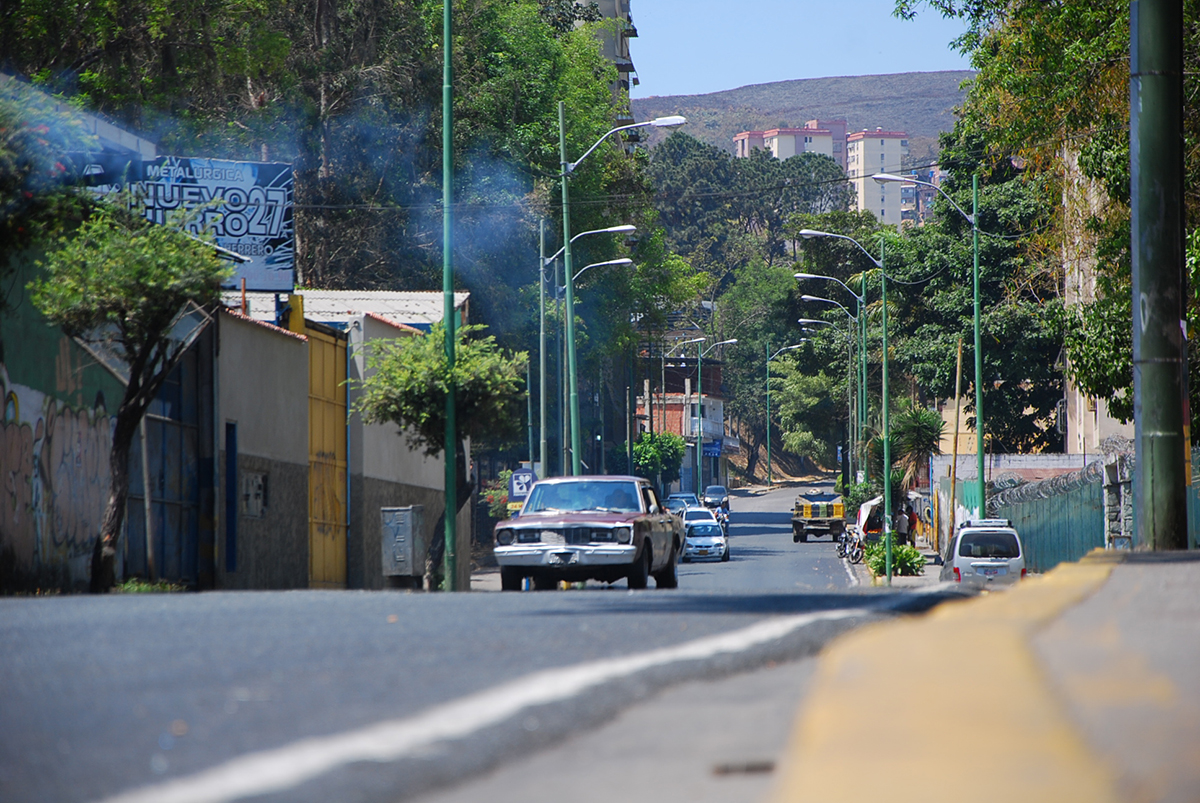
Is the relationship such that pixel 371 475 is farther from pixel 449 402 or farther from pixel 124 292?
pixel 124 292

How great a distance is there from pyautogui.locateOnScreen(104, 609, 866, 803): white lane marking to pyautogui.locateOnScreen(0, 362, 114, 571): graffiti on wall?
13.2 m

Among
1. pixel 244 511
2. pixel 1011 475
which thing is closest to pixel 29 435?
pixel 244 511

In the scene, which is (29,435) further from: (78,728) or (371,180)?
(371,180)

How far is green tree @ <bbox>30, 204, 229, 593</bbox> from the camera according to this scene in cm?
1644

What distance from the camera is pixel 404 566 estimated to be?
2319 centimetres

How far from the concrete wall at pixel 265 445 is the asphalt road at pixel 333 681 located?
1358 centimetres

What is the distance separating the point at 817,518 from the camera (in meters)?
Answer: 64.2

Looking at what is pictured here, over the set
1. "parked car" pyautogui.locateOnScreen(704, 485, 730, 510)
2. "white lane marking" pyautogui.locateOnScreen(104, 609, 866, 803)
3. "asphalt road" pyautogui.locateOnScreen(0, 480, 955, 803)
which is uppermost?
"white lane marking" pyautogui.locateOnScreen(104, 609, 866, 803)

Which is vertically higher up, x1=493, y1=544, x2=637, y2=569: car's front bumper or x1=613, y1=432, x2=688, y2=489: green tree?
x1=613, y1=432, x2=688, y2=489: green tree

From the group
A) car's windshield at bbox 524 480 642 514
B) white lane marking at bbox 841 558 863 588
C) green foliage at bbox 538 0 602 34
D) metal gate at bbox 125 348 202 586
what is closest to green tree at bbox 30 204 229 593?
metal gate at bbox 125 348 202 586

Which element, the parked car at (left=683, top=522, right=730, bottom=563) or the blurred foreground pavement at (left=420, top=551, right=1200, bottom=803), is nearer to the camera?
the blurred foreground pavement at (left=420, top=551, right=1200, bottom=803)

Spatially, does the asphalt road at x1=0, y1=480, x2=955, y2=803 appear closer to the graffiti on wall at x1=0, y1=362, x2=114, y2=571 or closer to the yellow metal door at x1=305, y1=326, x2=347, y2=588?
the graffiti on wall at x1=0, y1=362, x2=114, y2=571

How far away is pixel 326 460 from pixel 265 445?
12.1 feet

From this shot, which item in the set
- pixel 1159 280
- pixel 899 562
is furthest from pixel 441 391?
pixel 899 562
